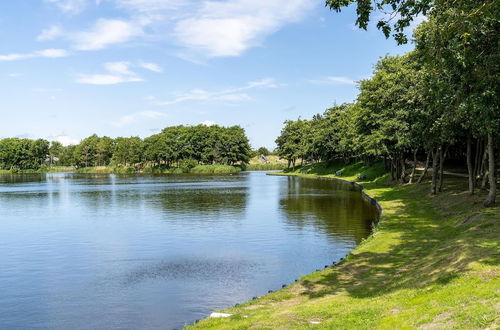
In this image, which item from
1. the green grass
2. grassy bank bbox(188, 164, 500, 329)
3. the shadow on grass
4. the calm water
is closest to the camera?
grassy bank bbox(188, 164, 500, 329)

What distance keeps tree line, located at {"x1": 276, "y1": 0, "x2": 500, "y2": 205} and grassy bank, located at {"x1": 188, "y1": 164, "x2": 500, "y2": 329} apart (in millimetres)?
6892

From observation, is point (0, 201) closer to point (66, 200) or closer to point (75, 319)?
point (66, 200)

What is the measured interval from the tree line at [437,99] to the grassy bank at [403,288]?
6.89 meters

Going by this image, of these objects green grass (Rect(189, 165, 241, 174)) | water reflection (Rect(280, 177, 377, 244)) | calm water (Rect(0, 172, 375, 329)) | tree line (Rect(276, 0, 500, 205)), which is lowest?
calm water (Rect(0, 172, 375, 329))

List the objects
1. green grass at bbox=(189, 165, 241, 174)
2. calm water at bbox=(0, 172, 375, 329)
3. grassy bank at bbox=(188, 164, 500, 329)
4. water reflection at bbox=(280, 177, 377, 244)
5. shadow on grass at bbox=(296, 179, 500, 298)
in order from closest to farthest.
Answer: grassy bank at bbox=(188, 164, 500, 329), shadow on grass at bbox=(296, 179, 500, 298), calm water at bbox=(0, 172, 375, 329), water reflection at bbox=(280, 177, 377, 244), green grass at bbox=(189, 165, 241, 174)

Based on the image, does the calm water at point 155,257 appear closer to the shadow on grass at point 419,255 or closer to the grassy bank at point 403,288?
the grassy bank at point 403,288

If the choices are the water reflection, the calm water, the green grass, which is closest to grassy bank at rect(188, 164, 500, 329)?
the calm water

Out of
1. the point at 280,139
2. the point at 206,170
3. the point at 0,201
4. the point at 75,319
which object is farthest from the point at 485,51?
the point at 206,170

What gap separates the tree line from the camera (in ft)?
58.1

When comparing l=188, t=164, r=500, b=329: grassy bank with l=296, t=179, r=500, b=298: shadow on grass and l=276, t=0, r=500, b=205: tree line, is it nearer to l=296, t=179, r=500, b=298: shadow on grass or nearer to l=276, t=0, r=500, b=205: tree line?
l=296, t=179, r=500, b=298: shadow on grass

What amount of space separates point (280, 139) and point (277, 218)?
124 meters

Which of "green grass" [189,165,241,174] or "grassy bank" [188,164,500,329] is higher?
"green grass" [189,165,241,174]

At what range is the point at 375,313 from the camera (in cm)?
1406

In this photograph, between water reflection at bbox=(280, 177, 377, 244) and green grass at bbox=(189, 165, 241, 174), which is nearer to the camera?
water reflection at bbox=(280, 177, 377, 244)
